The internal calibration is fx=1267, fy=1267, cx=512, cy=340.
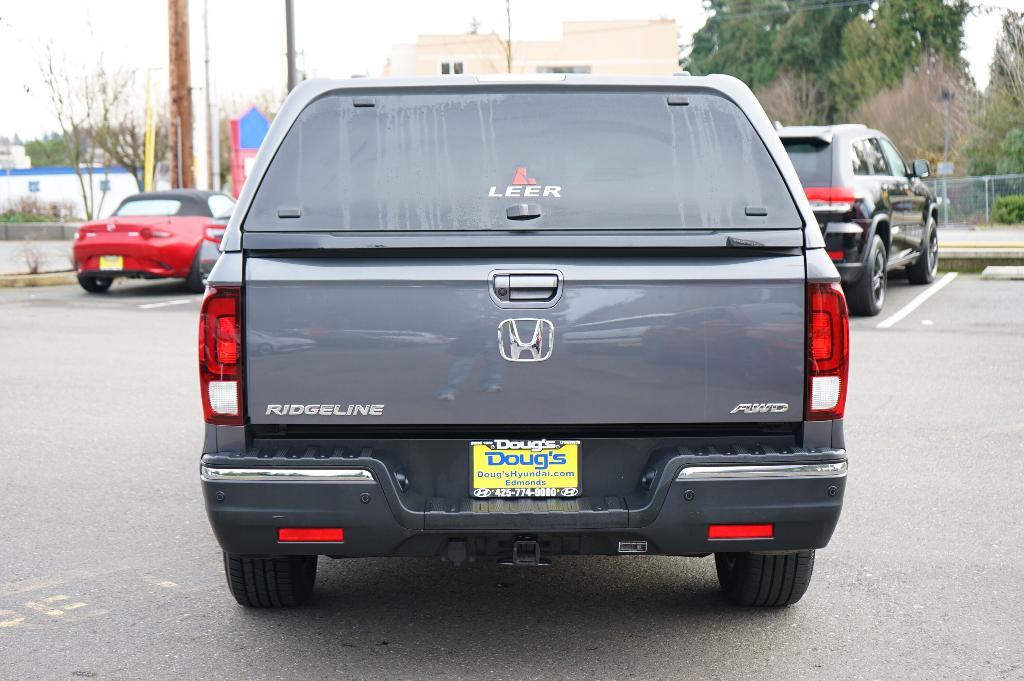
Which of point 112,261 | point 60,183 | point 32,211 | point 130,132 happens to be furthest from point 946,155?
point 60,183

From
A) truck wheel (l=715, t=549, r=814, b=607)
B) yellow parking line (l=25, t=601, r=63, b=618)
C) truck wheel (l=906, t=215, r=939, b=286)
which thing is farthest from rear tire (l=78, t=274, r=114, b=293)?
truck wheel (l=715, t=549, r=814, b=607)

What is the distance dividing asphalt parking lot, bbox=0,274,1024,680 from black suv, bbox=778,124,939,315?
5.10 m

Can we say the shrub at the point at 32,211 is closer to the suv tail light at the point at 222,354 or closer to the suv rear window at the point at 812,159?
the suv rear window at the point at 812,159

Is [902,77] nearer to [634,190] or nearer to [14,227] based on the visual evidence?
[14,227]

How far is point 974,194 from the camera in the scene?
38656 mm

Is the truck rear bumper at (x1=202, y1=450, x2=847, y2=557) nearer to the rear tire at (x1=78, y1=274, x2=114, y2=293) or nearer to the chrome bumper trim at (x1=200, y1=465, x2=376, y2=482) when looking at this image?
the chrome bumper trim at (x1=200, y1=465, x2=376, y2=482)

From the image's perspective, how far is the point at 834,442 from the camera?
4.01 meters

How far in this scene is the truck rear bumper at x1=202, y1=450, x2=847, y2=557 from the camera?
3.86 meters

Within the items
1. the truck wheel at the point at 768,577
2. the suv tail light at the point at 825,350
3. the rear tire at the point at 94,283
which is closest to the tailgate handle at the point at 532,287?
the suv tail light at the point at 825,350

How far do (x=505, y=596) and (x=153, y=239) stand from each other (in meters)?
13.3

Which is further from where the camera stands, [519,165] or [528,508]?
[519,165]

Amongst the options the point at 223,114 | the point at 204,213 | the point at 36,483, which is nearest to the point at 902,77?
the point at 223,114

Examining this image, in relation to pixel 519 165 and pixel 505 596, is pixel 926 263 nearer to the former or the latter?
pixel 505 596

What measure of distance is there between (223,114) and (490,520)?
223 feet
